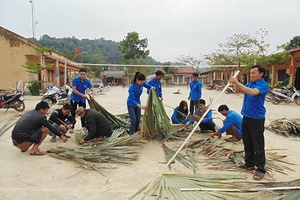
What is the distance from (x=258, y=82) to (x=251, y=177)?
120 cm

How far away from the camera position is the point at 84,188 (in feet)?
8.74

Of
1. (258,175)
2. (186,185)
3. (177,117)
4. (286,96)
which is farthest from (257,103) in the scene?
(286,96)

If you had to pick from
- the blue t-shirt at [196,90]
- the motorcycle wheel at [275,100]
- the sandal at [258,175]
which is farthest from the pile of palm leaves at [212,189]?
the motorcycle wheel at [275,100]

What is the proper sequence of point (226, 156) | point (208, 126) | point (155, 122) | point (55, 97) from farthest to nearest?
point (55, 97)
point (208, 126)
point (155, 122)
point (226, 156)

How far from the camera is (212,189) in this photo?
2.36 m

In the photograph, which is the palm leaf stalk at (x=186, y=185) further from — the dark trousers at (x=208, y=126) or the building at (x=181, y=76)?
the building at (x=181, y=76)

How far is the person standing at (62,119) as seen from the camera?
14.6 ft

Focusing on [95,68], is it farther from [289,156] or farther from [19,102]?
[289,156]

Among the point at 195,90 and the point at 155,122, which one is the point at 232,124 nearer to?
the point at 155,122

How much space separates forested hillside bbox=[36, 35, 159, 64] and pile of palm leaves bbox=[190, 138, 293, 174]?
129 feet

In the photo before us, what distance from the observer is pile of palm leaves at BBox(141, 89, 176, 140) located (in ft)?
13.9

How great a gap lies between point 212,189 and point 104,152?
1.73 metres

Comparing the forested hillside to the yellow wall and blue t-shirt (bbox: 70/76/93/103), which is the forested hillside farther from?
blue t-shirt (bbox: 70/76/93/103)

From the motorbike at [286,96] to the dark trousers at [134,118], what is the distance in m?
8.45
